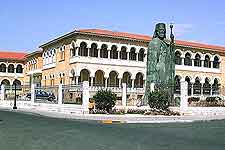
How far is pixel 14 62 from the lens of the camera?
2803 inches

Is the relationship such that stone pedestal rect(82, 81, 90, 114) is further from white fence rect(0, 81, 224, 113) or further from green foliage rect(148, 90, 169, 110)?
green foliage rect(148, 90, 169, 110)

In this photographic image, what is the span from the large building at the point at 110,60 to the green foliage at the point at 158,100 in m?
19.1

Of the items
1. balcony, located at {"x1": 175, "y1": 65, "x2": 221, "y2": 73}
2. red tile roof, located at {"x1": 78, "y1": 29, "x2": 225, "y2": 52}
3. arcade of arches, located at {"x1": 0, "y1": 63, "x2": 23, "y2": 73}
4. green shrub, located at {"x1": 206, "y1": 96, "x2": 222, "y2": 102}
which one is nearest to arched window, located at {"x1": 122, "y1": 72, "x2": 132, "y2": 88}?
red tile roof, located at {"x1": 78, "y1": 29, "x2": 225, "y2": 52}

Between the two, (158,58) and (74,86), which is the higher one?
(158,58)

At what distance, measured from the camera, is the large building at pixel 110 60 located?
49.6 m

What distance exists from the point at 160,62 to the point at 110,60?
997 inches

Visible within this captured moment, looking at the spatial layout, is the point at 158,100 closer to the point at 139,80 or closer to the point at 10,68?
the point at 139,80

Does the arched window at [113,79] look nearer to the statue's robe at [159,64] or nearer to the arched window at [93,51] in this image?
the arched window at [93,51]

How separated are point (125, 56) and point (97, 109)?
99.4ft

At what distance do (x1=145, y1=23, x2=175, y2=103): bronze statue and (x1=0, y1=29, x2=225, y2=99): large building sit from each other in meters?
16.0

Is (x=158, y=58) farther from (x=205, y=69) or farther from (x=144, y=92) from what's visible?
(x=205, y=69)

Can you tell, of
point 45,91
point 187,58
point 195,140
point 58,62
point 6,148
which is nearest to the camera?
point 6,148

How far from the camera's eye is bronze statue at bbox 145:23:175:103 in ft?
86.1

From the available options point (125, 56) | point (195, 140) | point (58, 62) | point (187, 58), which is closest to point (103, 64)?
point (125, 56)
